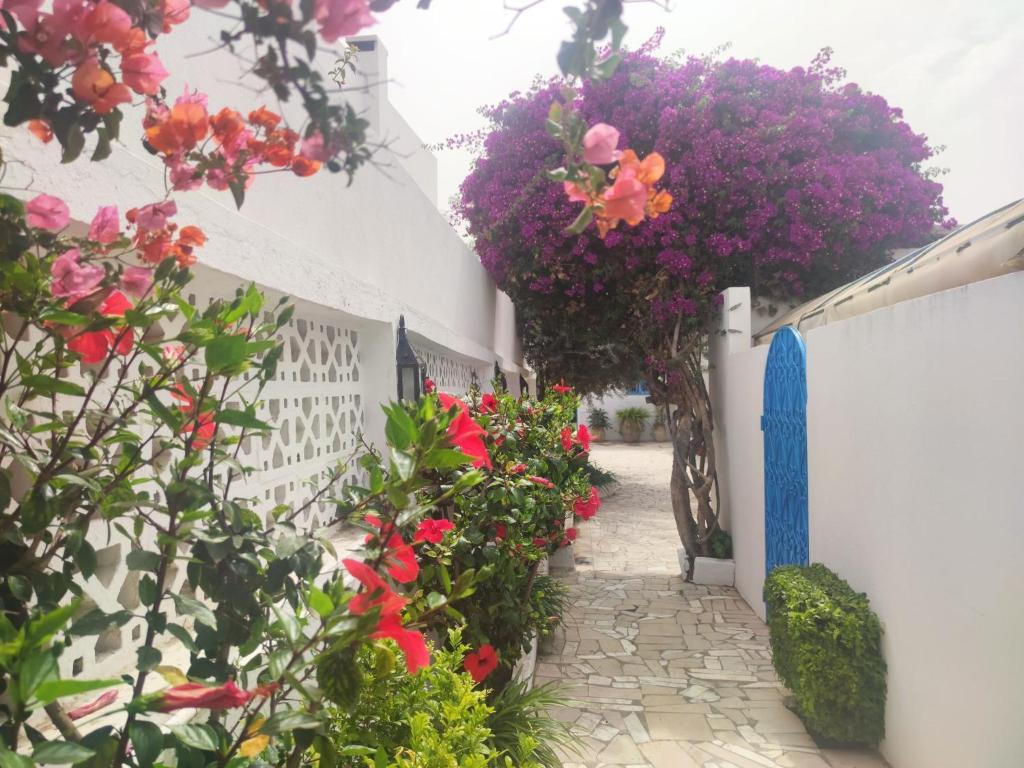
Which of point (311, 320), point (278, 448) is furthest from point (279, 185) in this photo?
point (278, 448)

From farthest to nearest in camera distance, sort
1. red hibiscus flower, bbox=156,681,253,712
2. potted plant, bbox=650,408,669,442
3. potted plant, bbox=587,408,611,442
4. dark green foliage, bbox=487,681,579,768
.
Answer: potted plant, bbox=587,408,611,442 → potted plant, bbox=650,408,669,442 → dark green foliage, bbox=487,681,579,768 → red hibiscus flower, bbox=156,681,253,712

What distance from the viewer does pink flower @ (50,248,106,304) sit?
0.99 m

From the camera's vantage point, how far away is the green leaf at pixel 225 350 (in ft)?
3.01

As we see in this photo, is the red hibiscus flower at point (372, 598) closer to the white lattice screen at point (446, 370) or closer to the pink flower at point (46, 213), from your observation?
the pink flower at point (46, 213)

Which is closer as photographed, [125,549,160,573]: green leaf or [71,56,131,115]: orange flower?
[71,56,131,115]: orange flower

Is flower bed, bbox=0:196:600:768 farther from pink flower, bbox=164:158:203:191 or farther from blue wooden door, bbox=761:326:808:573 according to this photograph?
blue wooden door, bbox=761:326:808:573

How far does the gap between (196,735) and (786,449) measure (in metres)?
5.07

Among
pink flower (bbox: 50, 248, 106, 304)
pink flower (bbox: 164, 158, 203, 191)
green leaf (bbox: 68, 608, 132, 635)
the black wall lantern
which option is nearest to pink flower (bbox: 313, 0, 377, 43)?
pink flower (bbox: 164, 158, 203, 191)

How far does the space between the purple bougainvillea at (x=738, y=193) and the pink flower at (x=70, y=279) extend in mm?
6217

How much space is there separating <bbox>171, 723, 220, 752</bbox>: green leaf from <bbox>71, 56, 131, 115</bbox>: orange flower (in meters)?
0.78

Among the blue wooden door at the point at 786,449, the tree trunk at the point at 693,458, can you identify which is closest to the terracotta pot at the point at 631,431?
the tree trunk at the point at 693,458

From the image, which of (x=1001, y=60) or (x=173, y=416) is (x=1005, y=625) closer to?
(x=173, y=416)

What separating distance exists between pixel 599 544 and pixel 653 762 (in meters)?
5.68

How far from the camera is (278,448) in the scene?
2760 mm
